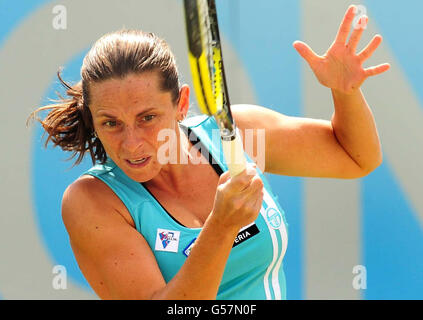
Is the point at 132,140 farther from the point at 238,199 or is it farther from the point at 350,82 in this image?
the point at 350,82

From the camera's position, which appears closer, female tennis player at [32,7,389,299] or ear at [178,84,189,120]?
female tennis player at [32,7,389,299]

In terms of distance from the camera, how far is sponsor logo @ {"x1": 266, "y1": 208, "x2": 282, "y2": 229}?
166 centimetres

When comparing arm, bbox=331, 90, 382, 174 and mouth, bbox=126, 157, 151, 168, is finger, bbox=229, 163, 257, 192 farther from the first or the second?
arm, bbox=331, 90, 382, 174

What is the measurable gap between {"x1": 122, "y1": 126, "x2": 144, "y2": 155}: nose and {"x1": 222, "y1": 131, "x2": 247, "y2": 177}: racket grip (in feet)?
1.03

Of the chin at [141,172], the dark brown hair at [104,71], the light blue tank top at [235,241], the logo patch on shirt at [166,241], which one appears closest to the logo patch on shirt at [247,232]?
the light blue tank top at [235,241]

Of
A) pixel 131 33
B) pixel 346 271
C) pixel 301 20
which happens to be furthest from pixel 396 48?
pixel 131 33

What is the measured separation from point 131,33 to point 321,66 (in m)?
0.47

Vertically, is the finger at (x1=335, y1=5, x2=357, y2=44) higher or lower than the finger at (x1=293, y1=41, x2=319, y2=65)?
higher

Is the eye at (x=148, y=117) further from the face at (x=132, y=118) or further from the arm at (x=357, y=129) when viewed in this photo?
the arm at (x=357, y=129)

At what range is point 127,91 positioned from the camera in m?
1.46

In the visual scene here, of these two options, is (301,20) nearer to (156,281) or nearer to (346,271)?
(346,271)

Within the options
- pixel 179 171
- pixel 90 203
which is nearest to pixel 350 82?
pixel 179 171

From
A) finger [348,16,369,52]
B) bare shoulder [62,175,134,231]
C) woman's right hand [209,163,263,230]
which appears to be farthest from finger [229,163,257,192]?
finger [348,16,369,52]

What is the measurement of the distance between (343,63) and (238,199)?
542 mm
